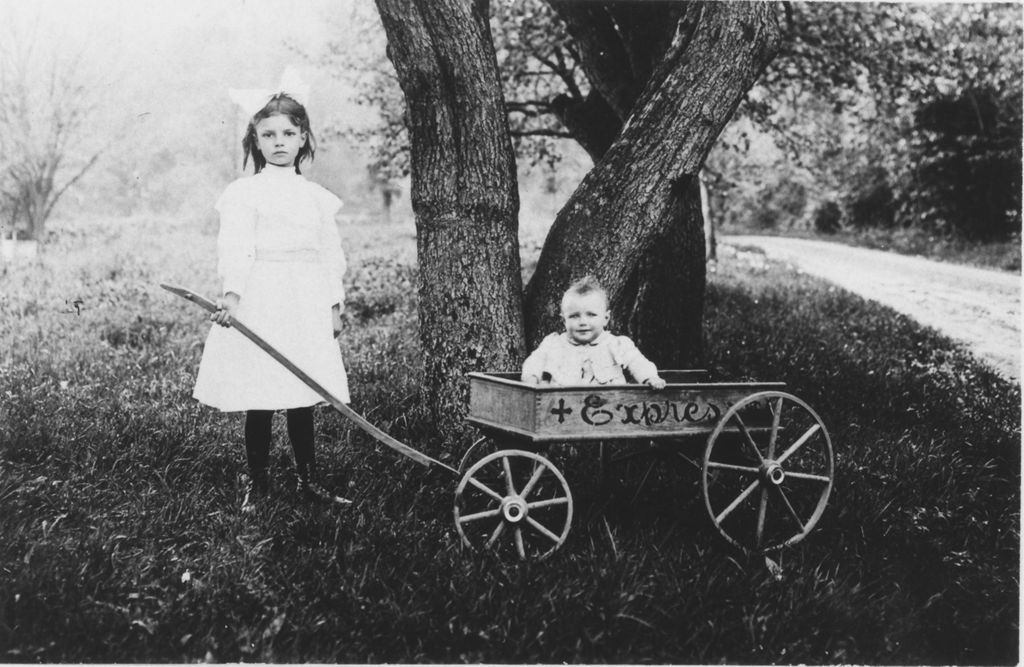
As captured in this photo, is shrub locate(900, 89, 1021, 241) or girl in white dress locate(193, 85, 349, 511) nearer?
girl in white dress locate(193, 85, 349, 511)

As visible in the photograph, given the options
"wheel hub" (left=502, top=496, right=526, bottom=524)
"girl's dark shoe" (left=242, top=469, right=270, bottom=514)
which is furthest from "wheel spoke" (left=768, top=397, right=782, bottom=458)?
"girl's dark shoe" (left=242, top=469, right=270, bottom=514)

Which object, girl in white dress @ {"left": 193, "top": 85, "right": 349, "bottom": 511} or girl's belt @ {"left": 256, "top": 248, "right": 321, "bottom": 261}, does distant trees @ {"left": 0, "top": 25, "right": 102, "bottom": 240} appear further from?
girl's belt @ {"left": 256, "top": 248, "right": 321, "bottom": 261}

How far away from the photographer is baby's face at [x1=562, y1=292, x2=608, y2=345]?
3912 mm

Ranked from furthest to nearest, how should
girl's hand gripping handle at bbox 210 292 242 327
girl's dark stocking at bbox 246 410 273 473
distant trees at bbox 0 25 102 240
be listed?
distant trees at bbox 0 25 102 240
girl's dark stocking at bbox 246 410 273 473
girl's hand gripping handle at bbox 210 292 242 327

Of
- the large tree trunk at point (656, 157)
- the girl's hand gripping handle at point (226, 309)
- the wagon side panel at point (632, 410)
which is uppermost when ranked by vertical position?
the large tree trunk at point (656, 157)

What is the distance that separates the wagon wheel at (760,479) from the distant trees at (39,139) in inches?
181

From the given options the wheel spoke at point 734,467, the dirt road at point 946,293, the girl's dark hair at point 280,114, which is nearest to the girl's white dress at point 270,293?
the girl's dark hair at point 280,114

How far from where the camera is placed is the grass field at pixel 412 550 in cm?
312

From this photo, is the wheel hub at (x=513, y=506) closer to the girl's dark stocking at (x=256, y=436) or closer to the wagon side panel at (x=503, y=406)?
the wagon side panel at (x=503, y=406)

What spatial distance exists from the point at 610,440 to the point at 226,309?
173cm

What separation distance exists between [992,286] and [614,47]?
24.5ft

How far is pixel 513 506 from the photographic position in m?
3.51

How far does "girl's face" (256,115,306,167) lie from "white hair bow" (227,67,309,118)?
0.08 metres

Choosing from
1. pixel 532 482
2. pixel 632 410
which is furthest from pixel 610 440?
pixel 532 482
